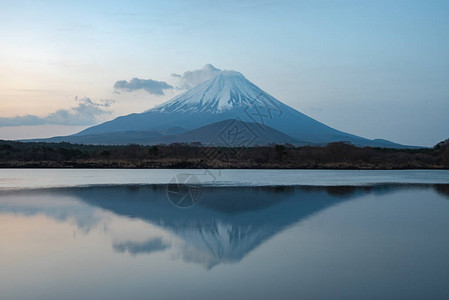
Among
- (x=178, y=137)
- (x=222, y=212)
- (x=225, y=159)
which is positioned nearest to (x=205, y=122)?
(x=178, y=137)

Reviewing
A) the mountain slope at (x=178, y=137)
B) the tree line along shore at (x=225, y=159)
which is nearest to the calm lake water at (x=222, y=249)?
the tree line along shore at (x=225, y=159)


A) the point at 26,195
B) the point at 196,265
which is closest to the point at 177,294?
the point at 196,265

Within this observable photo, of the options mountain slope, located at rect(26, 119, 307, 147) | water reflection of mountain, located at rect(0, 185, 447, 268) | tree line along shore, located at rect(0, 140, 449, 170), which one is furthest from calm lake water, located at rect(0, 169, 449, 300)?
mountain slope, located at rect(26, 119, 307, 147)

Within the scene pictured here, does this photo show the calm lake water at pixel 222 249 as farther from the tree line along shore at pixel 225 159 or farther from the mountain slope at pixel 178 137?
the mountain slope at pixel 178 137

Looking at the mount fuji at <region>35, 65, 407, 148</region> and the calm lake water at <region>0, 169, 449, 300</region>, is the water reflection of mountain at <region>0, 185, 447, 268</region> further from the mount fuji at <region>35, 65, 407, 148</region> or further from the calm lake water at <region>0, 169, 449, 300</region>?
the mount fuji at <region>35, 65, 407, 148</region>

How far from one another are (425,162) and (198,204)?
2672 centimetres

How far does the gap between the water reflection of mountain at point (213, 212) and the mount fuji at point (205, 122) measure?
5779cm

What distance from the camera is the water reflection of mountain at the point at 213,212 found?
17.9ft

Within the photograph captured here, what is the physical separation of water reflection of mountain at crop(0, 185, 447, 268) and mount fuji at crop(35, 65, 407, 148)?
5779cm

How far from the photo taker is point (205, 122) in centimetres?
10056

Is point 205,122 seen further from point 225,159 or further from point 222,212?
point 222,212

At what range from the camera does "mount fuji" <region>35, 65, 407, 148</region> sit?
82812 millimetres

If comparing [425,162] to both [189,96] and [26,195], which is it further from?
[189,96]

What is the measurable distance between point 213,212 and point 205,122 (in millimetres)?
92614
